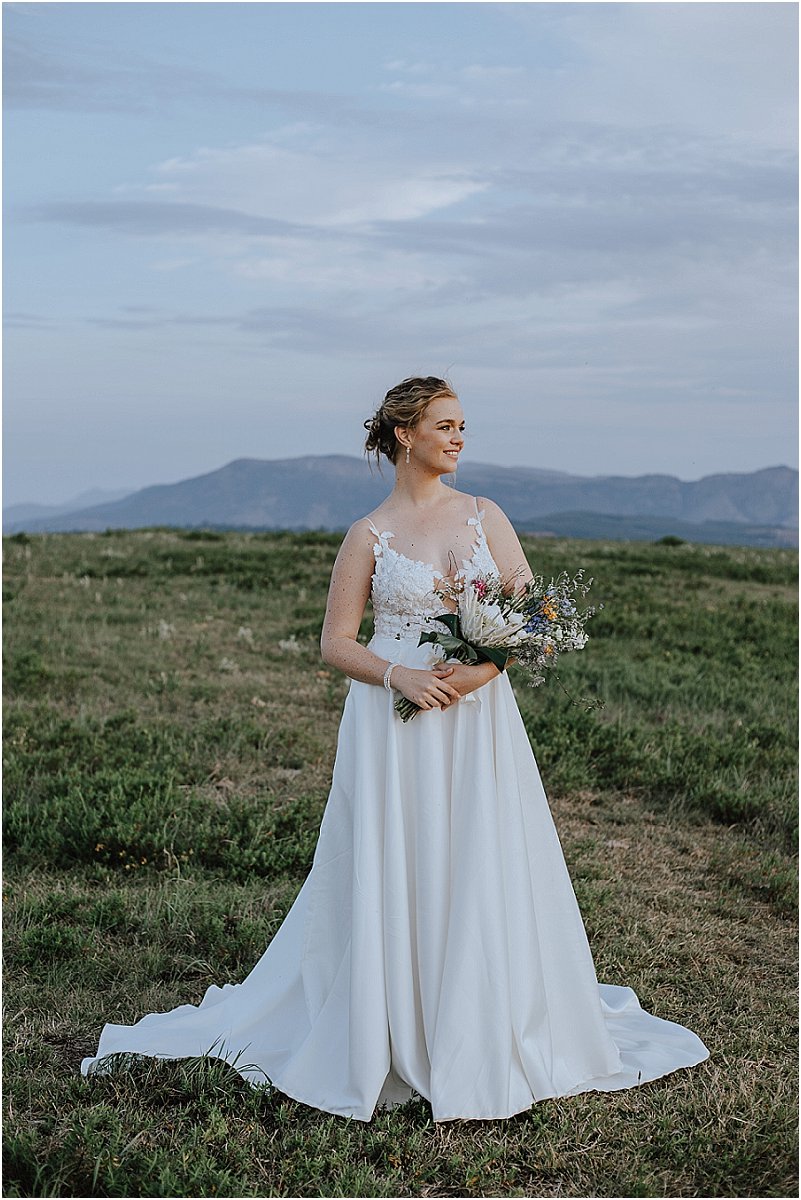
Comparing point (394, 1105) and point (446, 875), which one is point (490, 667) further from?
point (394, 1105)

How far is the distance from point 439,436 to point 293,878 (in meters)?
3.73

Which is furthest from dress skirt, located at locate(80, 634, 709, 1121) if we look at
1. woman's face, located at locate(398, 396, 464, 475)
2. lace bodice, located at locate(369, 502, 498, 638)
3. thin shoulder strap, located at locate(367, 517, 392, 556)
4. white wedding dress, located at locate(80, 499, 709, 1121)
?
woman's face, located at locate(398, 396, 464, 475)

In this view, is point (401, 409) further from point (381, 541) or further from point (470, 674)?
point (470, 674)

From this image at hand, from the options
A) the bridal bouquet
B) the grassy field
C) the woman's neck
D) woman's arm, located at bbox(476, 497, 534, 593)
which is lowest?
the grassy field

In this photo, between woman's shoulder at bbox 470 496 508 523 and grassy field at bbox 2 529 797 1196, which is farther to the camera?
woman's shoulder at bbox 470 496 508 523

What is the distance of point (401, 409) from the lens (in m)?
4.85

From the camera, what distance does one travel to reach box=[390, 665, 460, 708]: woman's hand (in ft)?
15.2

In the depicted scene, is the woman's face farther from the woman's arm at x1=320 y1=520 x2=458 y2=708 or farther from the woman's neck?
the woman's arm at x1=320 y1=520 x2=458 y2=708

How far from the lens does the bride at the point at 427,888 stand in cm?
465

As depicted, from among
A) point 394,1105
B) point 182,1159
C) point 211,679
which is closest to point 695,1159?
point 394,1105

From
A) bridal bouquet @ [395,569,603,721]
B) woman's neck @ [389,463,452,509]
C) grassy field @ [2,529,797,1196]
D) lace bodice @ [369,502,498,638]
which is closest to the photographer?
grassy field @ [2,529,797,1196]

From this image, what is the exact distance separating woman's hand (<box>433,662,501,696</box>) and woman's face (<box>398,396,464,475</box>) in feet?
2.97

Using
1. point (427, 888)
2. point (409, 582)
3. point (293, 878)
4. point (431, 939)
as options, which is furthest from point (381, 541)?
point (293, 878)

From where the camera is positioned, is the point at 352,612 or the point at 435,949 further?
the point at 352,612
